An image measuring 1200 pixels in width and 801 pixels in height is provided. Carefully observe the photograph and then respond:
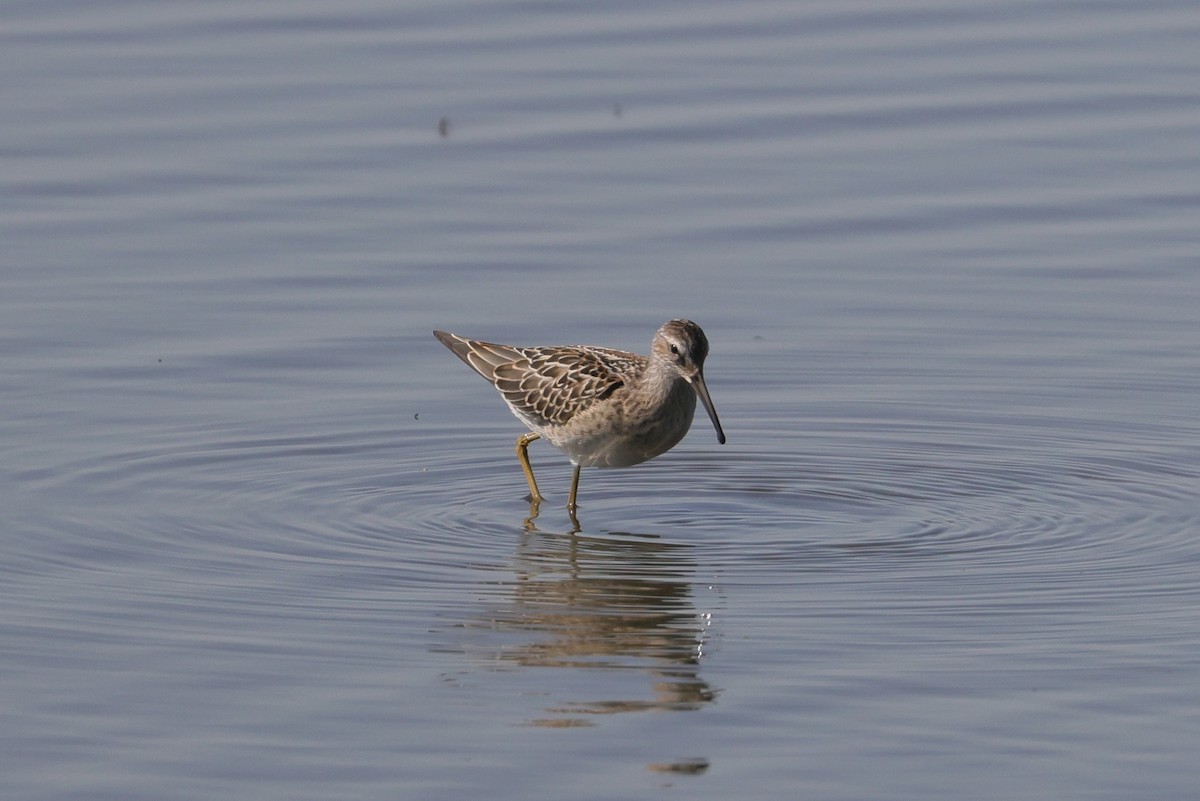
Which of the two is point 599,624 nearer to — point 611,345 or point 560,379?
point 560,379

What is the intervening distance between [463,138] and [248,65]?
2360 mm

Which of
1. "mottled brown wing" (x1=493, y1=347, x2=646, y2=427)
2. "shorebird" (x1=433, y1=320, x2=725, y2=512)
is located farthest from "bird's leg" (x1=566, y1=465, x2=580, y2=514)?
"mottled brown wing" (x1=493, y1=347, x2=646, y2=427)

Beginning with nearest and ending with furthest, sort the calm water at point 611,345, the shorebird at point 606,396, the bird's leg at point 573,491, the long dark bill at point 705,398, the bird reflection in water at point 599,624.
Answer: the calm water at point 611,345 < the bird reflection in water at point 599,624 < the long dark bill at point 705,398 < the shorebird at point 606,396 < the bird's leg at point 573,491

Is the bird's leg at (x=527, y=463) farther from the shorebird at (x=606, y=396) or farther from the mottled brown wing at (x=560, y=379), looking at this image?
the mottled brown wing at (x=560, y=379)

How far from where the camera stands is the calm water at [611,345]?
7.66 m

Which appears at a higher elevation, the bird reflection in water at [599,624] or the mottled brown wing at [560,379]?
the mottled brown wing at [560,379]

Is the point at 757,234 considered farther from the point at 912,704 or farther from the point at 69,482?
the point at 912,704

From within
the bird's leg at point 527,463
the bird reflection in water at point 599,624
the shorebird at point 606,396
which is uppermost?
the shorebird at point 606,396

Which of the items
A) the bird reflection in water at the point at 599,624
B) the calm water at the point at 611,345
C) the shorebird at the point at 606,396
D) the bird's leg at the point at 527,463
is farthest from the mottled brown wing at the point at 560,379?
the bird reflection in water at the point at 599,624

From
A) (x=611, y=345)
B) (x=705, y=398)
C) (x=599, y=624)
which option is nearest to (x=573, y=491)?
(x=705, y=398)

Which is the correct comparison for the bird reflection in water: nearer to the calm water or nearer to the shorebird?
the calm water

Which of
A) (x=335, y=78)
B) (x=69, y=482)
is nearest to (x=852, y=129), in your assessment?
(x=335, y=78)

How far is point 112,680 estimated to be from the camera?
8031mm

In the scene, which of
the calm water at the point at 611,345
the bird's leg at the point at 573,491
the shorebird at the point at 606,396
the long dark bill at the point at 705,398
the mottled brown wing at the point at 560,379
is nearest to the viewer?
the calm water at the point at 611,345
